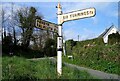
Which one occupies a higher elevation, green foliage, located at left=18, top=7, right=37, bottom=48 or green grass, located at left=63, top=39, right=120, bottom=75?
green foliage, located at left=18, top=7, right=37, bottom=48

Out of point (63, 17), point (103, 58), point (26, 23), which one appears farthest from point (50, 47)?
point (63, 17)

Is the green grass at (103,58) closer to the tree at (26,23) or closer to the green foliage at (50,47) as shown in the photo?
the green foliage at (50,47)

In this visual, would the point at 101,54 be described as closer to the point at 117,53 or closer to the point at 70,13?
the point at 117,53

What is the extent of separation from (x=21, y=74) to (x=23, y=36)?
2520 centimetres

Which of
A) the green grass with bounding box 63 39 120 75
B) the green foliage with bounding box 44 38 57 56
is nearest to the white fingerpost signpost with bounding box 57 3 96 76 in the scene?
the green grass with bounding box 63 39 120 75

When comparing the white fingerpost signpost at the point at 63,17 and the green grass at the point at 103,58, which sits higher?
the white fingerpost signpost at the point at 63,17

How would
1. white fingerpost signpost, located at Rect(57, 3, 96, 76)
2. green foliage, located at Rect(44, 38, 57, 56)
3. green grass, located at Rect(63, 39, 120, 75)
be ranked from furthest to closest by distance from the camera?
green foliage, located at Rect(44, 38, 57, 56)
green grass, located at Rect(63, 39, 120, 75)
white fingerpost signpost, located at Rect(57, 3, 96, 76)

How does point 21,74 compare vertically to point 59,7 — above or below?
below

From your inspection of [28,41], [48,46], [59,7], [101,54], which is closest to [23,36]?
[28,41]

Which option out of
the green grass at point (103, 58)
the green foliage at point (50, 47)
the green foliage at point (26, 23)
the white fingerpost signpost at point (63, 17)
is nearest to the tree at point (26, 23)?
the green foliage at point (26, 23)

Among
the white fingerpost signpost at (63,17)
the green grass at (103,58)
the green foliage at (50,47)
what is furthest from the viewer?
the green foliage at (50,47)

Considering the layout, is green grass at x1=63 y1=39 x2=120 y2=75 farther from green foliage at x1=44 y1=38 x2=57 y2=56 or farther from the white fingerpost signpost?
green foliage at x1=44 y1=38 x2=57 y2=56

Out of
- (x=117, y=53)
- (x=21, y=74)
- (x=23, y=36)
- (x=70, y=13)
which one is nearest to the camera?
(x=21, y=74)

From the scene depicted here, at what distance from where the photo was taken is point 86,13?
24.0 ft
